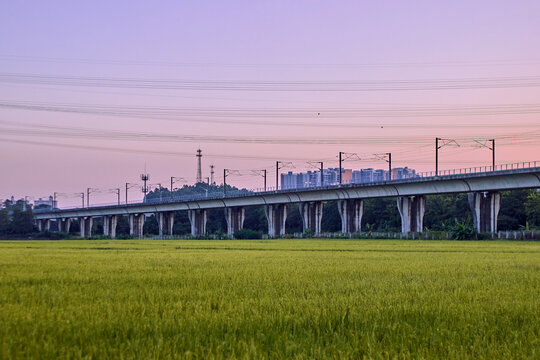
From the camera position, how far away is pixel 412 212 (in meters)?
99.9

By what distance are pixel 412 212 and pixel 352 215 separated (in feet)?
48.3

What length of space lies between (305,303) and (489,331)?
3.45m

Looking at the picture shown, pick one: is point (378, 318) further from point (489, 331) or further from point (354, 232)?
point (354, 232)

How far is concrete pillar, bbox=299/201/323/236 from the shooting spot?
121375 millimetres

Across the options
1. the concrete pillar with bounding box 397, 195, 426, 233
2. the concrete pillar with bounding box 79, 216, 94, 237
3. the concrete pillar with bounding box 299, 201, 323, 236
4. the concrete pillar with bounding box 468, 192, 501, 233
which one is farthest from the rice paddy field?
the concrete pillar with bounding box 79, 216, 94, 237

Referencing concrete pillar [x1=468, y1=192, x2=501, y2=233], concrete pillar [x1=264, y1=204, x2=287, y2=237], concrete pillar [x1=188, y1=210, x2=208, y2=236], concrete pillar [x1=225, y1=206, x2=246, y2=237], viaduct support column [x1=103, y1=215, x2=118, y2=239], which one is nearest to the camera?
concrete pillar [x1=468, y1=192, x2=501, y2=233]

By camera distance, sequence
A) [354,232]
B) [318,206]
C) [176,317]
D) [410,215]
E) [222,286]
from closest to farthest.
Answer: [176,317] < [222,286] < [410,215] < [354,232] < [318,206]

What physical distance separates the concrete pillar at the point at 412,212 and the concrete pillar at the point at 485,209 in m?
12.3

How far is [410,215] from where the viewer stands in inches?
3915

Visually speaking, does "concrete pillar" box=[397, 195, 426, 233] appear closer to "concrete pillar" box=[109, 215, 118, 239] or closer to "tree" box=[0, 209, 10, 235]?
"concrete pillar" box=[109, 215, 118, 239]

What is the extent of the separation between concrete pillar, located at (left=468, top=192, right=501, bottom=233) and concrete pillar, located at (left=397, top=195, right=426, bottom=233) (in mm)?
12305

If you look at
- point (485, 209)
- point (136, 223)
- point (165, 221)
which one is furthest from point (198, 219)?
point (485, 209)

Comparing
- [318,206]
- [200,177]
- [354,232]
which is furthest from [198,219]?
[354,232]

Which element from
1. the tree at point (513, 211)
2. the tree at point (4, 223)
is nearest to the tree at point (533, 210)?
the tree at point (513, 211)
